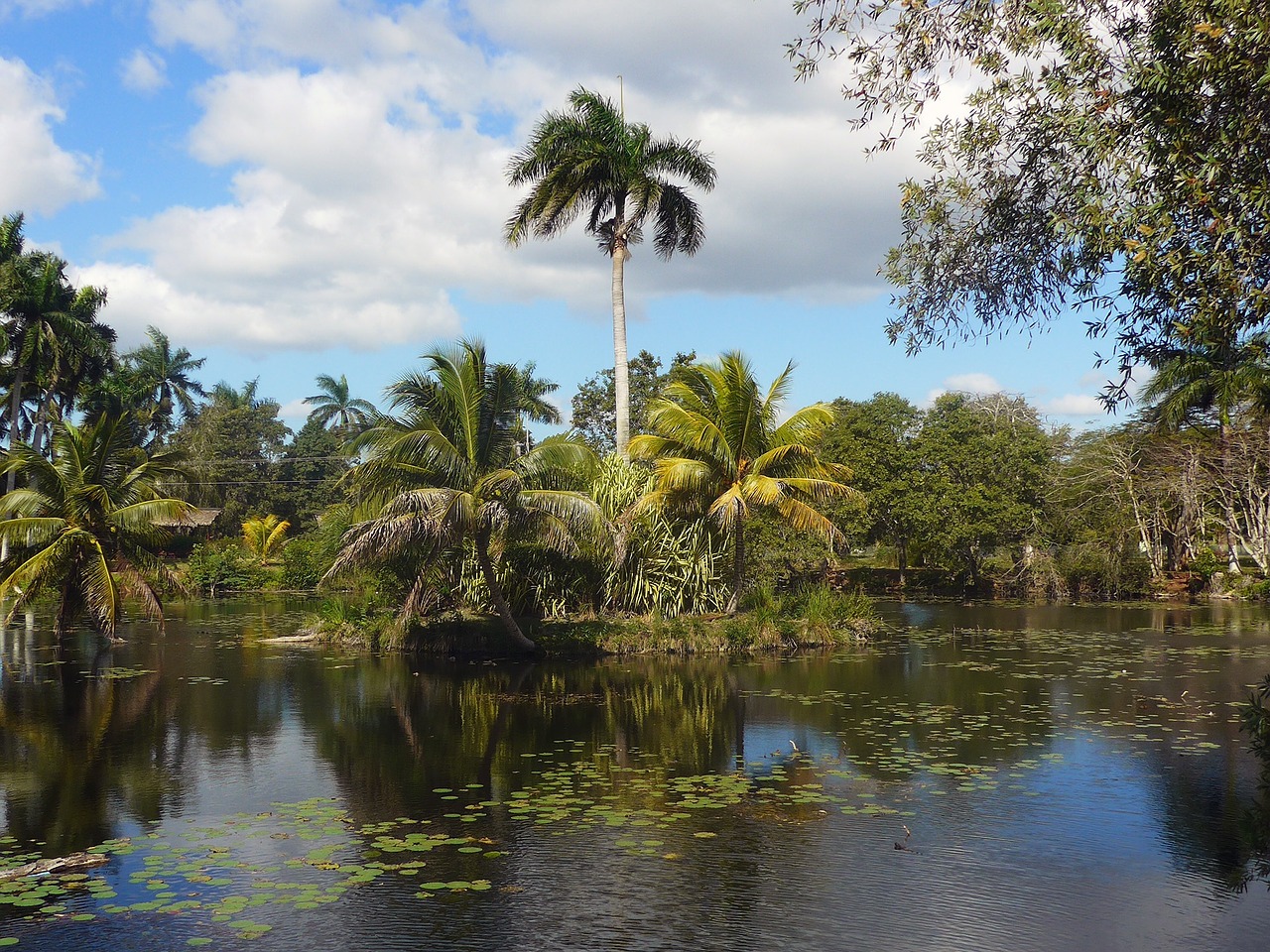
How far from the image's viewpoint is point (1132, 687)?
621 inches

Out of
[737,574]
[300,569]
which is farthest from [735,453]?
[300,569]

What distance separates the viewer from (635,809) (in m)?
9.07

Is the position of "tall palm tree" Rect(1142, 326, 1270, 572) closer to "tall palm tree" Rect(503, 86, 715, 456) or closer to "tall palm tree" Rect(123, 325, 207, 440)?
"tall palm tree" Rect(503, 86, 715, 456)

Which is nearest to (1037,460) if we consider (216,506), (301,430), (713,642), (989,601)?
(989,601)

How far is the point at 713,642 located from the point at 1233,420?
24.9 metres

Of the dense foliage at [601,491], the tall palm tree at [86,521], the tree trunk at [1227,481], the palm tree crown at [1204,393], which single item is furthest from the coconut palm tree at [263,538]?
the tree trunk at [1227,481]

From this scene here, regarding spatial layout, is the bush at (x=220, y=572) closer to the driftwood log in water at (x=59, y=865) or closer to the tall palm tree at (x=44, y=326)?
the tall palm tree at (x=44, y=326)

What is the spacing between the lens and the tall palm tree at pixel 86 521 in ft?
68.5

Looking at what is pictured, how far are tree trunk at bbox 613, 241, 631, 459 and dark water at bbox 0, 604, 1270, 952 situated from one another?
938 cm

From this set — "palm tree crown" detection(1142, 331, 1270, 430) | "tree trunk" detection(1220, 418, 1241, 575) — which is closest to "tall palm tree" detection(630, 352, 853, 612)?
"palm tree crown" detection(1142, 331, 1270, 430)

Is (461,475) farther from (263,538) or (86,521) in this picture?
(263,538)

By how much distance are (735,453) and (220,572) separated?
90.3 feet

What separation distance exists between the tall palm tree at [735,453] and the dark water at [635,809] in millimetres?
4691

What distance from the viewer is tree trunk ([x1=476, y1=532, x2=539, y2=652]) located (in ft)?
62.2
